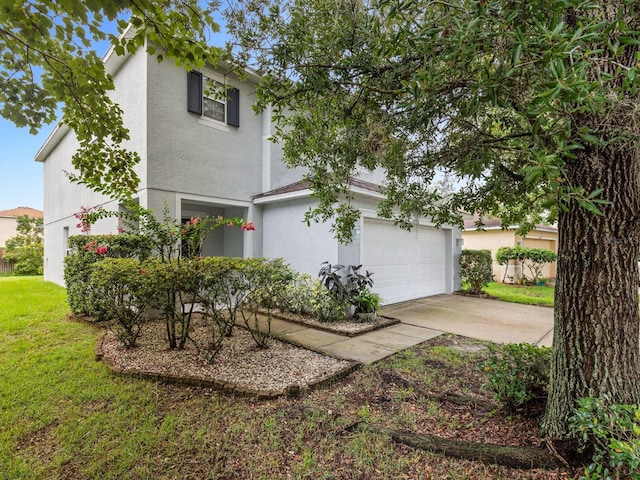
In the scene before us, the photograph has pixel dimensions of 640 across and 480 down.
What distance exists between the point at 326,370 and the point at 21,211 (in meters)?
43.5

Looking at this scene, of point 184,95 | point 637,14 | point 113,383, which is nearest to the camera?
point 637,14

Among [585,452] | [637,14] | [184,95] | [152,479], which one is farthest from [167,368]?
[184,95]

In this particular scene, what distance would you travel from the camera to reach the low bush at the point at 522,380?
301cm

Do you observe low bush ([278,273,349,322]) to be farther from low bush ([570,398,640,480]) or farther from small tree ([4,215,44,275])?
small tree ([4,215,44,275])

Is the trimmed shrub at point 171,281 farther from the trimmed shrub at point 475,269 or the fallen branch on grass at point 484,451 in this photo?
the trimmed shrub at point 475,269

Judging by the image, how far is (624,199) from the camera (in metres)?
2.40

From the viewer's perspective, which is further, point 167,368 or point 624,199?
point 167,368

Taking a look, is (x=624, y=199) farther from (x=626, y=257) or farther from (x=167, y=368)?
(x=167, y=368)

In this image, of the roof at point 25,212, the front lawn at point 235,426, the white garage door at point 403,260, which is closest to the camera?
the front lawn at point 235,426

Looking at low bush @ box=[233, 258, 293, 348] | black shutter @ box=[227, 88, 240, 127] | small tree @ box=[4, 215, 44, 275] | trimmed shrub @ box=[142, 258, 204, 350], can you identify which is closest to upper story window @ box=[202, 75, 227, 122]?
black shutter @ box=[227, 88, 240, 127]

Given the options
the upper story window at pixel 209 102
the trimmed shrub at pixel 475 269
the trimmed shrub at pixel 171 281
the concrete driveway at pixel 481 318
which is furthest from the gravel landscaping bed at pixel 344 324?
the trimmed shrub at pixel 475 269

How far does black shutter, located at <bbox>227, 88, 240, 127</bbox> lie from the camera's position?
8.91 meters

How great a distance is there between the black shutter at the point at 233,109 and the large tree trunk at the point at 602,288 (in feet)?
26.9

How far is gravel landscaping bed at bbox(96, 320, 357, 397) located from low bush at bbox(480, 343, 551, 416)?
1915 mm
